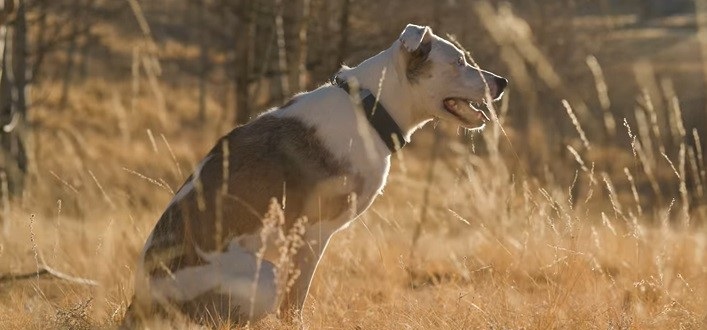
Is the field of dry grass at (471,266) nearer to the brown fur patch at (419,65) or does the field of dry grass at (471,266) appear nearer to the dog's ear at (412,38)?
the brown fur patch at (419,65)

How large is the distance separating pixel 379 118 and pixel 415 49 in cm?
41

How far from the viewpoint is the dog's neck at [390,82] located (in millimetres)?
5422

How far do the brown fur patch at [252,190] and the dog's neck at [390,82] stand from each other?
1.60 ft

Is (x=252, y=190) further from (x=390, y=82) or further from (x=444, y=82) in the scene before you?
(x=444, y=82)

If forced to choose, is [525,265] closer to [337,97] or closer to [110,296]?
[337,97]

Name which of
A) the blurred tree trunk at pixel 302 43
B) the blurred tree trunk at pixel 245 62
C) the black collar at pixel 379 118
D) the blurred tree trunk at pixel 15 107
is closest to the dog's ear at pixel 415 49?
the black collar at pixel 379 118

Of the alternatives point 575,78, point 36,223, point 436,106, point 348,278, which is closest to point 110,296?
point 348,278

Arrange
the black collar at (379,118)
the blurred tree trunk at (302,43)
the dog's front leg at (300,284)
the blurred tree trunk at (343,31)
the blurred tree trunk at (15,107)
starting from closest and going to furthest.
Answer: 1. the dog's front leg at (300,284)
2. the black collar at (379,118)
3. the blurred tree trunk at (302,43)
4. the blurred tree trunk at (343,31)
5. the blurred tree trunk at (15,107)

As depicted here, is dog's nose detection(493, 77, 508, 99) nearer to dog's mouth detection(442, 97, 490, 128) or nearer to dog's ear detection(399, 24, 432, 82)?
dog's mouth detection(442, 97, 490, 128)

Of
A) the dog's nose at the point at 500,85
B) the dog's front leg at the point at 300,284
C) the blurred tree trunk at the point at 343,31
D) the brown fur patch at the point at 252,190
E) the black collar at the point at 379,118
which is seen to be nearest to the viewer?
the brown fur patch at the point at 252,190

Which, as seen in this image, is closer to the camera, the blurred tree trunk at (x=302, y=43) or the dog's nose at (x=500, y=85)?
the dog's nose at (x=500, y=85)

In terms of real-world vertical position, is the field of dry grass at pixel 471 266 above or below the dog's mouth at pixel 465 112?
below

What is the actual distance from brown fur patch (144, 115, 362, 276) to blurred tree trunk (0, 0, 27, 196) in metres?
5.85

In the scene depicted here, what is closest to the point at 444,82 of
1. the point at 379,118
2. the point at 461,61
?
the point at 461,61
